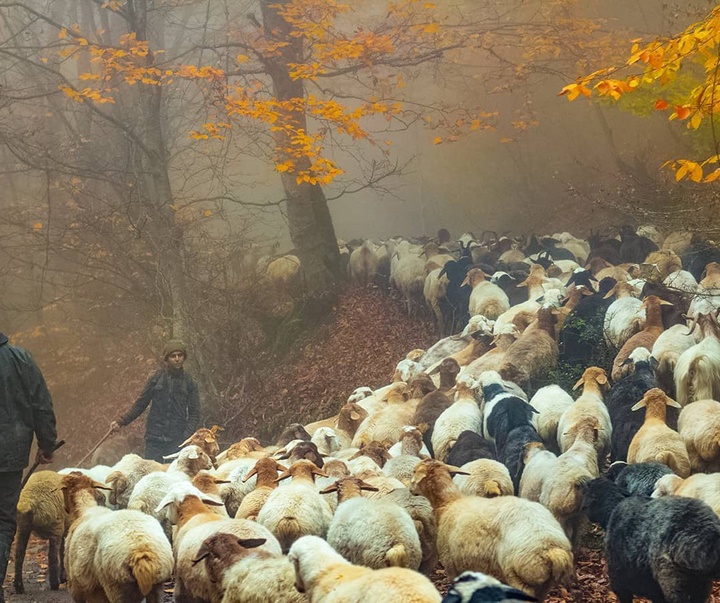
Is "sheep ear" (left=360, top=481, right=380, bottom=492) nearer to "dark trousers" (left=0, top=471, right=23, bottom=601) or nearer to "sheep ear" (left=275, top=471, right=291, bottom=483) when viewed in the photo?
"sheep ear" (left=275, top=471, right=291, bottom=483)

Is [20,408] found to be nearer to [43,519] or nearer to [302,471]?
[43,519]

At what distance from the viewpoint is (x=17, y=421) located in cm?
583

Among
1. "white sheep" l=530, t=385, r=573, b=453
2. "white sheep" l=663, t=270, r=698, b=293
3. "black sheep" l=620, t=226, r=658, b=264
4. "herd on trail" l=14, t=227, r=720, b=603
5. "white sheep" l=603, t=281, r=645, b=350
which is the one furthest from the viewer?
"black sheep" l=620, t=226, r=658, b=264

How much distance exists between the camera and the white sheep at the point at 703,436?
21.2ft

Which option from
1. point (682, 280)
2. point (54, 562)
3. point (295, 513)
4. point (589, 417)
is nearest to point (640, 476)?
point (589, 417)

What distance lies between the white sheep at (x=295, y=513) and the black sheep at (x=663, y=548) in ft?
6.78

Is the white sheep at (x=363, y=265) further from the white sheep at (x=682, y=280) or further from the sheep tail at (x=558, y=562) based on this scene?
the sheep tail at (x=558, y=562)

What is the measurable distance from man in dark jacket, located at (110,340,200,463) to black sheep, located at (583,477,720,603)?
5603mm

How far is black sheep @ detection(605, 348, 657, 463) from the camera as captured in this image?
24.6 ft

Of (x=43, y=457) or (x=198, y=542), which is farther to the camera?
(x=43, y=457)

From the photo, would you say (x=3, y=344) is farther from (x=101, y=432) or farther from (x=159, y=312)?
(x=101, y=432)

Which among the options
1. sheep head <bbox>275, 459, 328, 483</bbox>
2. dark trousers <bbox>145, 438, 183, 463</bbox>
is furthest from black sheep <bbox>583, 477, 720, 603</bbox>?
dark trousers <bbox>145, 438, 183, 463</bbox>

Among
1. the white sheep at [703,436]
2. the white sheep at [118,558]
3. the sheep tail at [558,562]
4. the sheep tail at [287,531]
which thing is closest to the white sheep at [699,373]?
the white sheep at [703,436]

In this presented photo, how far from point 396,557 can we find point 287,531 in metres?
1.05
